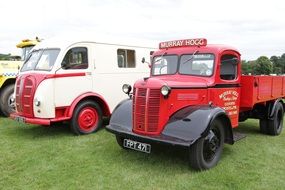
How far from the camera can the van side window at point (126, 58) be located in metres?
9.18

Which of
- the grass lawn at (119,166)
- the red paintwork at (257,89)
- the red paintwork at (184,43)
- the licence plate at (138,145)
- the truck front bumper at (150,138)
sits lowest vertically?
the grass lawn at (119,166)

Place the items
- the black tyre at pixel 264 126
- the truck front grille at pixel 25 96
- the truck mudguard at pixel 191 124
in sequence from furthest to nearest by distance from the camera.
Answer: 1. the black tyre at pixel 264 126
2. the truck front grille at pixel 25 96
3. the truck mudguard at pixel 191 124

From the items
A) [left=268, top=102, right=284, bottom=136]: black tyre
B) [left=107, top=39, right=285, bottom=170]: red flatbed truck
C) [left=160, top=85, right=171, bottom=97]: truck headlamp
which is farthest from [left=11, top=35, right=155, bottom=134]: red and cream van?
[left=268, top=102, right=284, bottom=136]: black tyre

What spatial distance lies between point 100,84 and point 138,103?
317cm

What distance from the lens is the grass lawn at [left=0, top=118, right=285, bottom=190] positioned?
4.95 metres

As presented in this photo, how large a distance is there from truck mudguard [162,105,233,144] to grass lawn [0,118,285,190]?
680 millimetres

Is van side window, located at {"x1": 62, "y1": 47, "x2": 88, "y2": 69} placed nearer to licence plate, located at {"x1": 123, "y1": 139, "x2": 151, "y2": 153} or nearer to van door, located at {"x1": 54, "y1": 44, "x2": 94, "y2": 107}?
van door, located at {"x1": 54, "y1": 44, "x2": 94, "y2": 107}

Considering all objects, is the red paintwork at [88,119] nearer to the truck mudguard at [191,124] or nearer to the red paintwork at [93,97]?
the red paintwork at [93,97]

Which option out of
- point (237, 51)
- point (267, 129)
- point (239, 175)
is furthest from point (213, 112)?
point (267, 129)

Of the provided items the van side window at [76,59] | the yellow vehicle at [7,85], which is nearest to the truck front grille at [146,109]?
the van side window at [76,59]

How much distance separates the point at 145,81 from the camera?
5.61 metres

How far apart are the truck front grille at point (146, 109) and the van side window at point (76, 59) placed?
2.89 metres

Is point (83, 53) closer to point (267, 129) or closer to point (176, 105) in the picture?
point (176, 105)

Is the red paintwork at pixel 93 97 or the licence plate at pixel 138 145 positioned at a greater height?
the red paintwork at pixel 93 97
